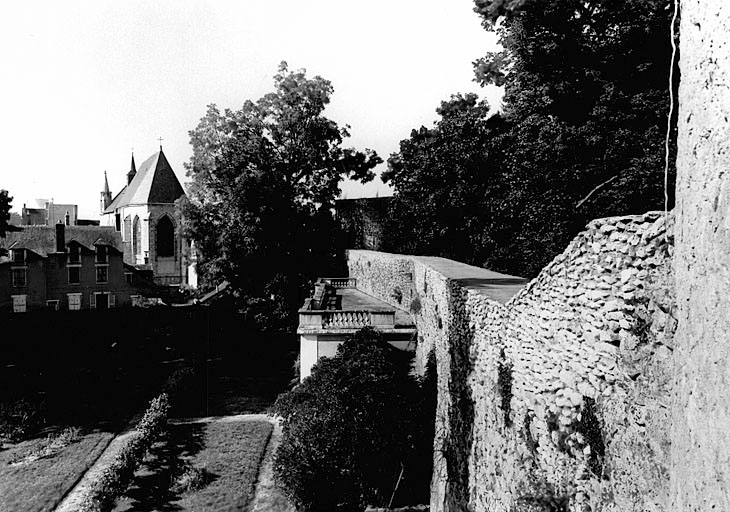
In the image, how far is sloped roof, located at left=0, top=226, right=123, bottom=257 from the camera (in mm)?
39719

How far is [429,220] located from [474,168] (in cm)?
299

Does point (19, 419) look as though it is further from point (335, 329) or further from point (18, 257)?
point (18, 257)

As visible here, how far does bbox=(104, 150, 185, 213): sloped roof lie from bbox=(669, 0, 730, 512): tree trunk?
210ft

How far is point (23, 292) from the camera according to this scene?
38594 millimetres

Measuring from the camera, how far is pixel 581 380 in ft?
17.9

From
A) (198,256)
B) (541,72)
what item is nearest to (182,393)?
(198,256)

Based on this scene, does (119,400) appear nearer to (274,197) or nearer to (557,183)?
(274,197)

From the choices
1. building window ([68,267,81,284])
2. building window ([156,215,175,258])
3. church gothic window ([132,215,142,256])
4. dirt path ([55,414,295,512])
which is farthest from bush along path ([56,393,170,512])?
church gothic window ([132,215,142,256])

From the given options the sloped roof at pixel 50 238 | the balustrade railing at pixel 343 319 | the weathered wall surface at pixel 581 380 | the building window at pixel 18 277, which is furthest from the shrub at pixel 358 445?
the building window at pixel 18 277

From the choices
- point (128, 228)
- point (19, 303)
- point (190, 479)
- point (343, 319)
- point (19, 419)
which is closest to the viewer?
point (190, 479)

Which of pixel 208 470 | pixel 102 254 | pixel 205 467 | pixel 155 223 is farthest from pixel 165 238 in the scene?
pixel 208 470

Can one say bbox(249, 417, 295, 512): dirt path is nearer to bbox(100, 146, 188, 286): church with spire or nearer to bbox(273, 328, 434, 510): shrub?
bbox(273, 328, 434, 510): shrub

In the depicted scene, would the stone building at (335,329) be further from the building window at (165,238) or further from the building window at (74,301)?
the building window at (165,238)

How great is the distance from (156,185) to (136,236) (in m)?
6.01
